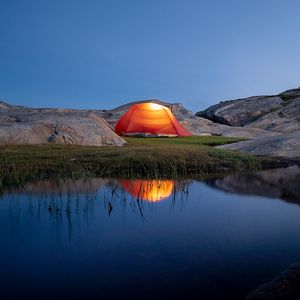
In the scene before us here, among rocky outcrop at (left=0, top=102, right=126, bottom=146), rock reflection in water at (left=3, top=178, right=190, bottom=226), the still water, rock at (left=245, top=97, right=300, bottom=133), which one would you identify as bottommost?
the still water

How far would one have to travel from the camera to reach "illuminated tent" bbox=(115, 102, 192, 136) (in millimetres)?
30125

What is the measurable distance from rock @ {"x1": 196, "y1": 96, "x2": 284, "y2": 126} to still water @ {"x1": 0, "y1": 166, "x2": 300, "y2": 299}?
41.0m

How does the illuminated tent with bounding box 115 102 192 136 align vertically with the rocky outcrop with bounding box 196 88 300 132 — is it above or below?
below

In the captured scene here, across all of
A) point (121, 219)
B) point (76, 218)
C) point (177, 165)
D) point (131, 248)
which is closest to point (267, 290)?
point (131, 248)

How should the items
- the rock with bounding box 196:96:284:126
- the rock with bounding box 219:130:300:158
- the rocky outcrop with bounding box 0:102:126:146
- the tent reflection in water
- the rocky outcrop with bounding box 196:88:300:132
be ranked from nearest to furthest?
1. the tent reflection in water
2. the rock with bounding box 219:130:300:158
3. the rocky outcrop with bounding box 0:102:126:146
4. the rocky outcrop with bounding box 196:88:300:132
5. the rock with bounding box 196:96:284:126

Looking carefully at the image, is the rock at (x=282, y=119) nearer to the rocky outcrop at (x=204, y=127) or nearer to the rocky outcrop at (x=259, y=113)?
the rocky outcrop at (x=259, y=113)

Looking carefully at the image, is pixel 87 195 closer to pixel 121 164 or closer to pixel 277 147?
pixel 121 164

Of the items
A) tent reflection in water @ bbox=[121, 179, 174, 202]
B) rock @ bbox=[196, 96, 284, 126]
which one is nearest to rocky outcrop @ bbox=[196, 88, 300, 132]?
rock @ bbox=[196, 96, 284, 126]

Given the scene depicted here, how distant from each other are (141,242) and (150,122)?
83.0 ft

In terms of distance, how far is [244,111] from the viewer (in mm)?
49938

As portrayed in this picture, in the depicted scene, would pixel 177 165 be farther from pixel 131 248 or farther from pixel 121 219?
pixel 131 248

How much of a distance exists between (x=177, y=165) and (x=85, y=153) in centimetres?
388

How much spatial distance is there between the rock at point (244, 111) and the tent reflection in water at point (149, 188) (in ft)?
130

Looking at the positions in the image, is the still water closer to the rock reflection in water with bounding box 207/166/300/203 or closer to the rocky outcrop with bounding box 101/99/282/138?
the rock reflection in water with bounding box 207/166/300/203
